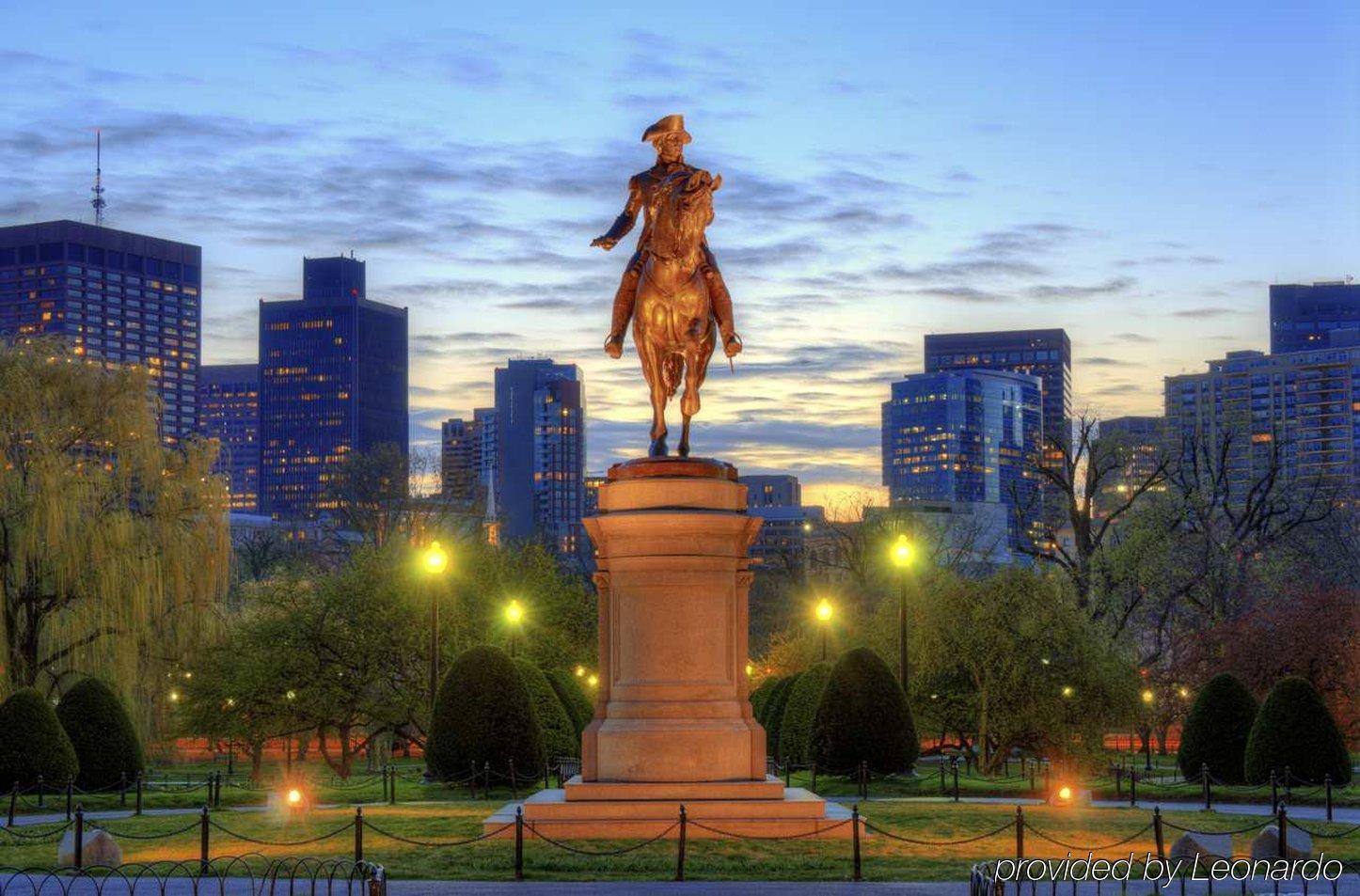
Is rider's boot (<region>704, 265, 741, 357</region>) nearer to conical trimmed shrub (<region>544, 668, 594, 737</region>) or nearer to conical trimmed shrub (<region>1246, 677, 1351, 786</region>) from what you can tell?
conical trimmed shrub (<region>1246, 677, 1351, 786</region>)

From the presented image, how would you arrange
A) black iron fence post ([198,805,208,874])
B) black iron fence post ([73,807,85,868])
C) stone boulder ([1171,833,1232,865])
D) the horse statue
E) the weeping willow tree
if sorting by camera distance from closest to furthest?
stone boulder ([1171,833,1232,865])
black iron fence post ([198,805,208,874])
black iron fence post ([73,807,85,868])
the horse statue
the weeping willow tree

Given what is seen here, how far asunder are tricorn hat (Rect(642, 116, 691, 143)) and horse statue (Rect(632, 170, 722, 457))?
32.0 inches

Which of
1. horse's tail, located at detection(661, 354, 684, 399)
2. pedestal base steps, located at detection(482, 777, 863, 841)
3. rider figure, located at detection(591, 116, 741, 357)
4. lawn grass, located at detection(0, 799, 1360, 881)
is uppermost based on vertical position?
rider figure, located at detection(591, 116, 741, 357)

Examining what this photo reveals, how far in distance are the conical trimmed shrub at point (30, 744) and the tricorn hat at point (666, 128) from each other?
655 inches

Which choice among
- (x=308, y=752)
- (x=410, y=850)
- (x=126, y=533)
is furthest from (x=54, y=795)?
(x=308, y=752)

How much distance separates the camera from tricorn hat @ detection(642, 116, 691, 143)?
1049 inches

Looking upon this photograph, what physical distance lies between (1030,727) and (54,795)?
2372cm

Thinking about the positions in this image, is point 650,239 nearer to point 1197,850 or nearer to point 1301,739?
point 1197,850

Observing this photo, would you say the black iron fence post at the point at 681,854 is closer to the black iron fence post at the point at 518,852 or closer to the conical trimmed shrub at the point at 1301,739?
the black iron fence post at the point at 518,852

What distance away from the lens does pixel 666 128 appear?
26641 mm

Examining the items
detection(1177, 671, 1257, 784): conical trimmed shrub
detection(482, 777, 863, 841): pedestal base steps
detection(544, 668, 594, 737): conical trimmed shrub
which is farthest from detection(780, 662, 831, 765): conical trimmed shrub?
detection(482, 777, 863, 841): pedestal base steps

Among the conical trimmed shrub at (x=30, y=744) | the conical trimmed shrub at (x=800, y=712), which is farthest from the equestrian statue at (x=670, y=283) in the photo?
the conical trimmed shrub at (x=800, y=712)

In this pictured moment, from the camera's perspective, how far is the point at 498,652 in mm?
35531

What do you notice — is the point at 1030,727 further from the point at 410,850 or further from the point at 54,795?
the point at 410,850
